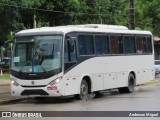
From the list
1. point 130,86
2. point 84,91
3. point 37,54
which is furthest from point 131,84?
point 37,54

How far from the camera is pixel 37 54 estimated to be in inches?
743

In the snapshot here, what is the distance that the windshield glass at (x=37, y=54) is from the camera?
18.7 m

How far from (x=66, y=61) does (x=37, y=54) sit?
1.19m

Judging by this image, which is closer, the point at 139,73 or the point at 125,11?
the point at 139,73

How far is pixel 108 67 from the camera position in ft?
73.1

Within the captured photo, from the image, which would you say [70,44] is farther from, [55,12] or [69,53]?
[55,12]

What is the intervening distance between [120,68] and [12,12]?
46.2ft

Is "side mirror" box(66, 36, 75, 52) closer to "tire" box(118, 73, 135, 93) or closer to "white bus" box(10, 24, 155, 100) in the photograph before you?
"white bus" box(10, 24, 155, 100)

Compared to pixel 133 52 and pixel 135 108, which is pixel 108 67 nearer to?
pixel 133 52

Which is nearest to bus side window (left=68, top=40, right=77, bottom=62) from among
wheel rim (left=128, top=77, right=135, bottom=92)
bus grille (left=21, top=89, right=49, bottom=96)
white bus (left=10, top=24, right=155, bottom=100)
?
white bus (left=10, top=24, right=155, bottom=100)

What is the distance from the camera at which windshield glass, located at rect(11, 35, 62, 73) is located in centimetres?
1866

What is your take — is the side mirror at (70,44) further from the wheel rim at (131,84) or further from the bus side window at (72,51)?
the wheel rim at (131,84)

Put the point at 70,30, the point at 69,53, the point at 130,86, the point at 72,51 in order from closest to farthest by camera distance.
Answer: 1. the point at 69,53
2. the point at 72,51
3. the point at 70,30
4. the point at 130,86

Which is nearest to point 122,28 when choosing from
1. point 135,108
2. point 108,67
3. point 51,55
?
point 108,67
